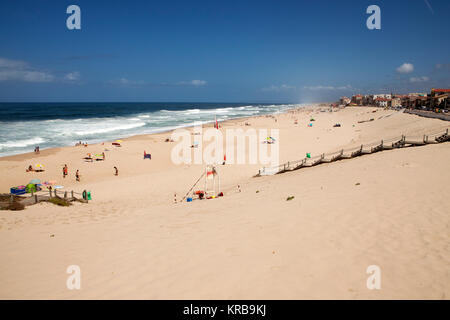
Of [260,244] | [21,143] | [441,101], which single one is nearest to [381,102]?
[441,101]

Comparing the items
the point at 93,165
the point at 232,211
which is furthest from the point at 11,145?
the point at 232,211

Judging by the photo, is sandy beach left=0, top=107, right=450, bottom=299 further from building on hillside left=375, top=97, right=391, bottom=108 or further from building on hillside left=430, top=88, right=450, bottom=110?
building on hillside left=375, top=97, right=391, bottom=108

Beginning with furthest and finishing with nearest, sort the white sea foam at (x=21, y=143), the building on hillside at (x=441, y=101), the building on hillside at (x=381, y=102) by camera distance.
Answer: the building on hillside at (x=381, y=102), the building on hillside at (x=441, y=101), the white sea foam at (x=21, y=143)

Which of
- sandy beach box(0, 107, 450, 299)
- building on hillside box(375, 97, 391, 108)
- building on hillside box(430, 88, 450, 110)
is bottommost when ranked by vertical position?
sandy beach box(0, 107, 450, 299)

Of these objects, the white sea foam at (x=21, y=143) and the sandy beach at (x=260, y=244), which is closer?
the sandy beach at (x=260, y=244)

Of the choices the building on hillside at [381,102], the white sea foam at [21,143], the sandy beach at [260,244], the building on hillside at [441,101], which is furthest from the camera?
the building on hillside at [381,102]

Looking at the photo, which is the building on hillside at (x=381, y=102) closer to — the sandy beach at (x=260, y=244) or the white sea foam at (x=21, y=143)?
the sandy beach at (x=260, y=244)

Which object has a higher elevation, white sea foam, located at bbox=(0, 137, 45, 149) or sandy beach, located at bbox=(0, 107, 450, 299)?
white sea foam, located at bbox=(0, 137, 45, 149)

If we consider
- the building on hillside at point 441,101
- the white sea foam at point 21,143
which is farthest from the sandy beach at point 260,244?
the building on hillside at point 441,101

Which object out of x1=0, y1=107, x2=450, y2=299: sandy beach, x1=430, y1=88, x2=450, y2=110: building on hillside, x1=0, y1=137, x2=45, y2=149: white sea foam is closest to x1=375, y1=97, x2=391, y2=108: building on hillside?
x1=430, y1=88, x2=450, y2=110: building on hillside

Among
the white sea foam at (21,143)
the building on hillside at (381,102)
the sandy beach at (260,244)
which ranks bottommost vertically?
the sandy beach at (260,244)

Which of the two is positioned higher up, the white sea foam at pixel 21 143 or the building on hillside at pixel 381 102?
the building on hillside at pixel 381 102

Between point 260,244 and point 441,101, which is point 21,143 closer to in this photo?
point 260,244
